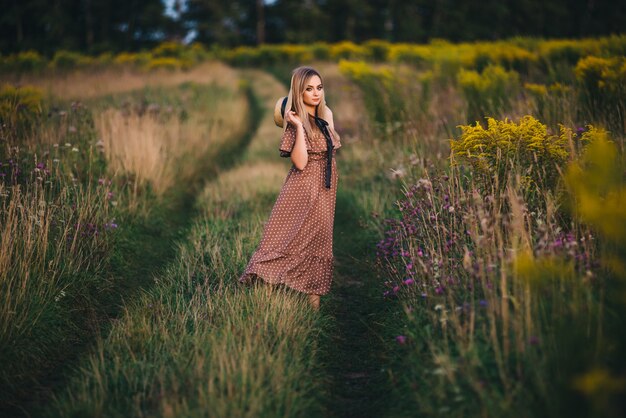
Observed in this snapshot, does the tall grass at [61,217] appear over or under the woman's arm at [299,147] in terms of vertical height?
under

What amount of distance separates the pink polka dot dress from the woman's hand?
0.09 m

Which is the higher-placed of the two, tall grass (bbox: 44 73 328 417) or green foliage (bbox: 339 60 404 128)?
green foliage (bbox: 339 60 404 128)

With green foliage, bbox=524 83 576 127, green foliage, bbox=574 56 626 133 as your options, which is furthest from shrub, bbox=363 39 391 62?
green foliage, bbox=524 83 576 127

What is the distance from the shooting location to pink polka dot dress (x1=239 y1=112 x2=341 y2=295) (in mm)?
3854

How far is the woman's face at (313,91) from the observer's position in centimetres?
387

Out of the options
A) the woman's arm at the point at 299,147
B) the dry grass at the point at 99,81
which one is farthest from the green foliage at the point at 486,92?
the dry grass at the point at 99,81

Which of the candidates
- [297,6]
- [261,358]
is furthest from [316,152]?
[297,6]

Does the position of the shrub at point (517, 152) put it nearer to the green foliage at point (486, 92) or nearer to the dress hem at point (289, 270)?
the dress hem at point (289, 270)

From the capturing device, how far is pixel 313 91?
389cm

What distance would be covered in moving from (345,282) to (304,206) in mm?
1145

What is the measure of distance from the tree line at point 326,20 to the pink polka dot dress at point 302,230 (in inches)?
1491

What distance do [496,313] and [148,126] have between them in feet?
21.6

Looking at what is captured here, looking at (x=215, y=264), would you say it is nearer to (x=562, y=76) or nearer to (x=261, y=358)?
(x=261, y=358)

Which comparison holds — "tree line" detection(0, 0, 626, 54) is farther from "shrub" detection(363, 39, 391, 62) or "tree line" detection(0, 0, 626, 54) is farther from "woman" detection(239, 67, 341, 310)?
"woman" detection(239, 67, 341, 310)
